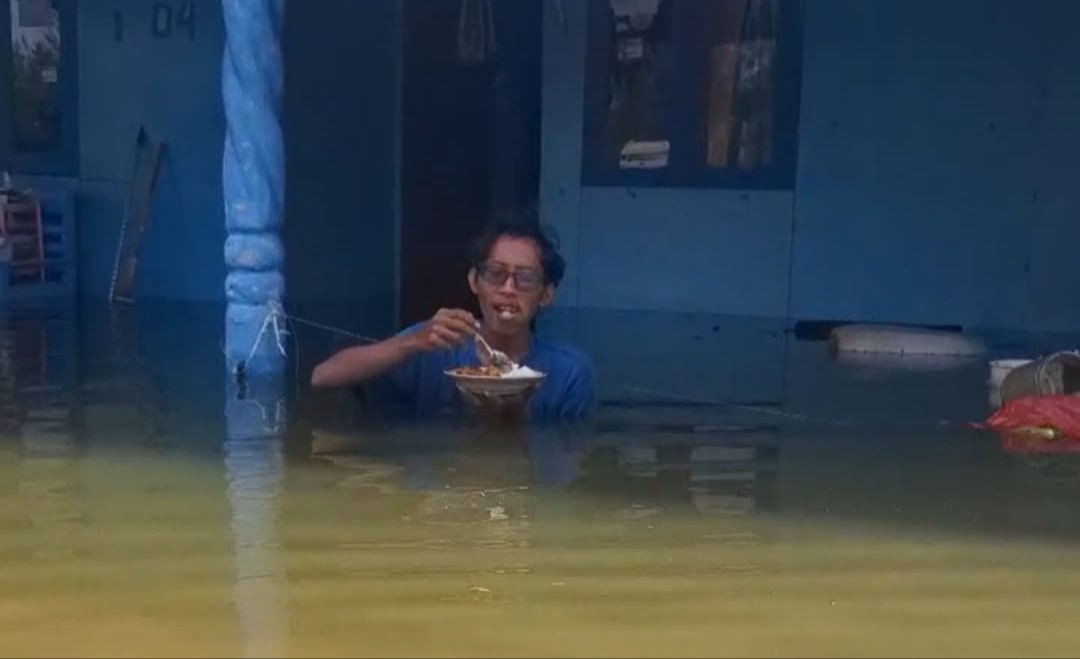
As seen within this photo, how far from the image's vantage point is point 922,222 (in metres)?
8.68

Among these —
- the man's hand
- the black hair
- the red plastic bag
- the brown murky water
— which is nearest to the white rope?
the black hair

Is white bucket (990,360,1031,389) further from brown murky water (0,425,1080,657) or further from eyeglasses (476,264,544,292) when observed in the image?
brown murky water (0,425,1080,657)

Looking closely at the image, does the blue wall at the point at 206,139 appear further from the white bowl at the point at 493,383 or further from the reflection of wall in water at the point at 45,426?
the white bowl at the point at 493,383

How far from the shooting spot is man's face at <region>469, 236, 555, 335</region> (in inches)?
178

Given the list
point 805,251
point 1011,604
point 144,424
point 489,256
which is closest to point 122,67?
point 805,251

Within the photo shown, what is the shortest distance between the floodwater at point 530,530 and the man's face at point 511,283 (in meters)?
0.40

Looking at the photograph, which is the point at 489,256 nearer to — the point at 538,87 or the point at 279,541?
the point at 279,541

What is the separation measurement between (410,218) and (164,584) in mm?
7237

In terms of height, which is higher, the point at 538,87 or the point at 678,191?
the point at 538,87

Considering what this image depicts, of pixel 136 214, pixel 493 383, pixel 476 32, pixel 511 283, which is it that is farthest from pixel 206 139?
pixel 493 383

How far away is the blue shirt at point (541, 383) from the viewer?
15.7 ft

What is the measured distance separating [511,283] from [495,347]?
26 centimetres

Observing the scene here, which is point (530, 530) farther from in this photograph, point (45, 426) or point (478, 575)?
point (45, 426)

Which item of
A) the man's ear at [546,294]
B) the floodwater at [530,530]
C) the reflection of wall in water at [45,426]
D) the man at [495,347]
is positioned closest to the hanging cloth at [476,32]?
the reflection of wall in water at [45,426]
